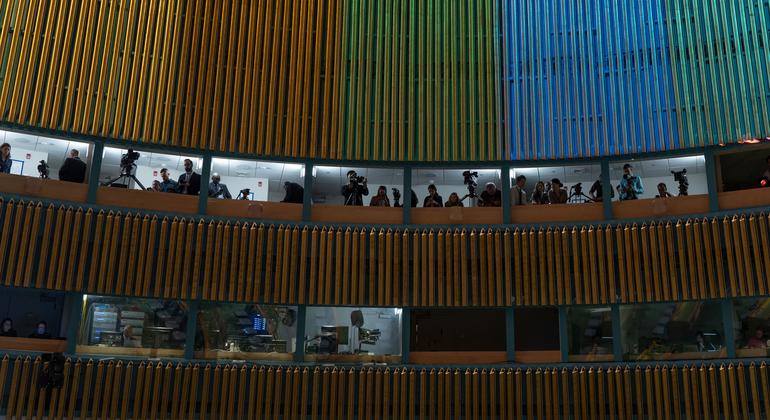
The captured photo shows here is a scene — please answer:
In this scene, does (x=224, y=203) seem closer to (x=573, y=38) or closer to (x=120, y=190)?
(x=120, y=190)

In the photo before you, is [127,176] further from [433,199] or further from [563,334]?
[563,334]

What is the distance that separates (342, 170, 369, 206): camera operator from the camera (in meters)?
16.6

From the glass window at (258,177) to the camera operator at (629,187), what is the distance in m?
6.44

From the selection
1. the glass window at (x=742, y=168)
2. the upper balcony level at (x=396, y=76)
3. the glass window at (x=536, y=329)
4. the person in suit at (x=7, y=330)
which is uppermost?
the upper balcony level at (x=396, y=76)

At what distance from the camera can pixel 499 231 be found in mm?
16047

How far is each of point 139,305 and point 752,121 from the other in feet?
39.5

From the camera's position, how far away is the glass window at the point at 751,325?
1465cm

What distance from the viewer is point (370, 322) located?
1620 centimetres

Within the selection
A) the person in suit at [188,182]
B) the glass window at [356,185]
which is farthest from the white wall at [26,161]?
the glass window at [356,185]

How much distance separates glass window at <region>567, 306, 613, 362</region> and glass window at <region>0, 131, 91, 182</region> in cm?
984

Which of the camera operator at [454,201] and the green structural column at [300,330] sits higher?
the camera operator at [454,201]

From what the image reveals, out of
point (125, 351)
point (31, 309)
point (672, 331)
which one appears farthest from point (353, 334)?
point (31, 309)

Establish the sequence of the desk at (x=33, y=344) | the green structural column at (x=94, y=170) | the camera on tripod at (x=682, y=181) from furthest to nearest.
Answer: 1. the camera on tripod at (x=682, y=181)
2. the green structural column at (x=94, y=170)
3. the desk at (x=33, y=344)

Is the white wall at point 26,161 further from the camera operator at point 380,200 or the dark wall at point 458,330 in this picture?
the dark wall at point 458,330
